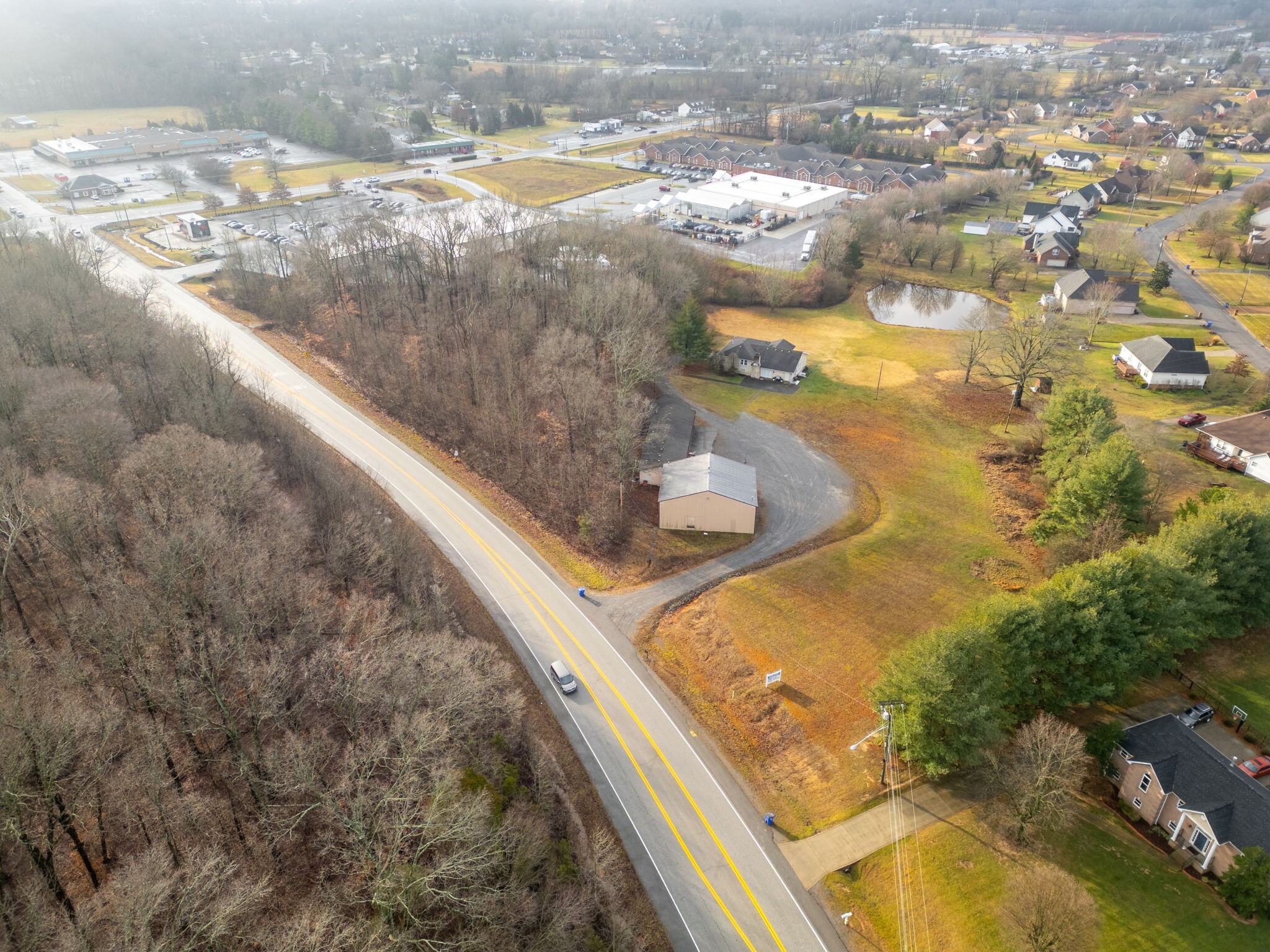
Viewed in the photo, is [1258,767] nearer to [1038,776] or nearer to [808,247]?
[1038,776]

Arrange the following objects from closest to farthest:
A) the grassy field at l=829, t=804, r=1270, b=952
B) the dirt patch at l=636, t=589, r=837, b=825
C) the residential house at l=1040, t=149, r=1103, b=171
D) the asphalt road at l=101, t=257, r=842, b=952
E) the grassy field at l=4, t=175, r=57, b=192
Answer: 1. the grassy field at l=829, t=804, r=1270, b=952
2. the asphalt road at l=101, t=257, r=842, b=952
3. the dirt patch at l=636, t=589, r=837, b=825
4. the grassy field at l=4, t=175, r=57, b=192
5. the residential house at l=1040, t=149, r=1103, b=171

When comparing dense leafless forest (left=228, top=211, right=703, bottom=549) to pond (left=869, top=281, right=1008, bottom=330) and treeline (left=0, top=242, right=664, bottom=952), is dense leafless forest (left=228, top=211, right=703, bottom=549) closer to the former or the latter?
treeline (left=0, top=242, right=664, bottom=952)

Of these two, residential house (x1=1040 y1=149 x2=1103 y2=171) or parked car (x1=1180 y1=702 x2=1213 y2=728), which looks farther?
residential house (x1=1040 y1=149 x2=1103 y2=171)

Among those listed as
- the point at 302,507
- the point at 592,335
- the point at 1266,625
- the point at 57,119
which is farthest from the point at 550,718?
the point at 57,119

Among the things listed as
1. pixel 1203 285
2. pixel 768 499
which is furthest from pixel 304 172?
pixel 1203 285

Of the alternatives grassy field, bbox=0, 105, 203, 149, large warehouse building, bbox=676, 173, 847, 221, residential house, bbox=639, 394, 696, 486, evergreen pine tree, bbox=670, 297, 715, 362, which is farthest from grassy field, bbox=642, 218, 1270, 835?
grassy field, bbox=0, 105, 203, 149

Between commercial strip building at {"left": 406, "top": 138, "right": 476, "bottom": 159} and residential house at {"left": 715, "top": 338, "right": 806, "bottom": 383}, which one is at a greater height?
commercial strip building at {"left": 406, "top": 138, "right": 476, "bottom": 159}

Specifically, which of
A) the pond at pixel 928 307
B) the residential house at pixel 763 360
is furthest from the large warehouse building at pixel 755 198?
the residential house at pixel 763 360
